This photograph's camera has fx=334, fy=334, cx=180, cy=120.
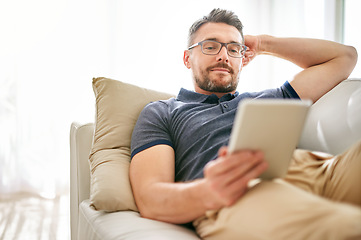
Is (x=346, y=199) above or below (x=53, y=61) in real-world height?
below

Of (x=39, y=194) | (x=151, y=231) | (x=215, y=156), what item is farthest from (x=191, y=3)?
(x=151, y=231)

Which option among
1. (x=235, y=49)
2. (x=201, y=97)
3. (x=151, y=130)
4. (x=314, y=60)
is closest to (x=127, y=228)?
(x=151, y=130)

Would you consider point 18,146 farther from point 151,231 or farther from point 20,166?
point 151,231

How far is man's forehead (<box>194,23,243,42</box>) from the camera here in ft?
4.58

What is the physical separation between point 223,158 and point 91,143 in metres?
0.83

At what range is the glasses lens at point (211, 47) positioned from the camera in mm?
1388

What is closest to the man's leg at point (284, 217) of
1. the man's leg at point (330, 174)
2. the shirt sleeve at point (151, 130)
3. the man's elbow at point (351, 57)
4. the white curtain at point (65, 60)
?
the man's leg at point (330, 174)

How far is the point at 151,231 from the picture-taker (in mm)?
847

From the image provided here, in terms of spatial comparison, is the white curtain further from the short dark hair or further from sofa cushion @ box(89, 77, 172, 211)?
the short dark hair

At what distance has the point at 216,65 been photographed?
1372 millimetres

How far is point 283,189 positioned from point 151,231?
36 cm

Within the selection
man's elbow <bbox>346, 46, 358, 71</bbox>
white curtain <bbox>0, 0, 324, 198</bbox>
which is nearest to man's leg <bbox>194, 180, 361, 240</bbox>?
man's elbow <bbox>346, 46, 358, 71</bbox>

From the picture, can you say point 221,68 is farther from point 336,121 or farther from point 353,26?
point 353,26

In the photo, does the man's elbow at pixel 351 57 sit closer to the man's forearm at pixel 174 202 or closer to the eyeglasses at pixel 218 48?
the eyeglasses at pixel 218 48
